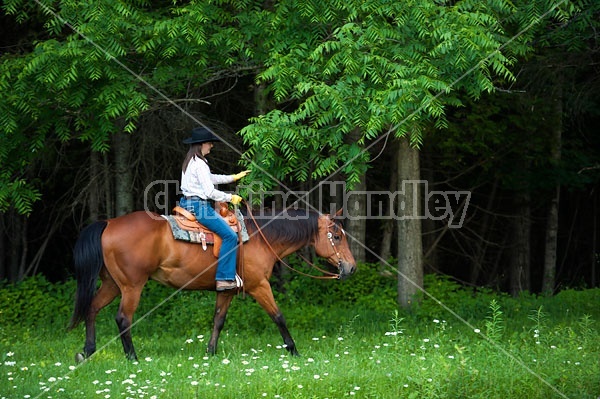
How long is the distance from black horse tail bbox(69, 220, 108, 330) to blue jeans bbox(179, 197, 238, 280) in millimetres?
1176

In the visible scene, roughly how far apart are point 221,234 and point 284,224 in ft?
2.97

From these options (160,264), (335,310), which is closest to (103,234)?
(160,264)

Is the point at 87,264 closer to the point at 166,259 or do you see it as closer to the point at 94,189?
the point at 166,259

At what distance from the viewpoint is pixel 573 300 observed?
1509 cm

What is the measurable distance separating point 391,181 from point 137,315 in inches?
269

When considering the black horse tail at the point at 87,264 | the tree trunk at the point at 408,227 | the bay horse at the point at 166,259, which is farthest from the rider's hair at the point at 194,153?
the tree trunk at the point at 408,227

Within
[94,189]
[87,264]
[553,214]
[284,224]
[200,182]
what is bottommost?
[87,264]

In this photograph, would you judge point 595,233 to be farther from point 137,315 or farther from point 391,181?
point 137,315

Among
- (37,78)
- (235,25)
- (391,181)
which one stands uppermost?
(235,25)

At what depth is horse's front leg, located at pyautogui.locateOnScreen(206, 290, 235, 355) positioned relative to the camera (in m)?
10.3

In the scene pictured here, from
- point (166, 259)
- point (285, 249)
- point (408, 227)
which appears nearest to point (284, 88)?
point (285, 249)

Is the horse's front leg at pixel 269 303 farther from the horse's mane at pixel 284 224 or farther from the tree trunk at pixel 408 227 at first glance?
the tree trunk at pixel 408 227

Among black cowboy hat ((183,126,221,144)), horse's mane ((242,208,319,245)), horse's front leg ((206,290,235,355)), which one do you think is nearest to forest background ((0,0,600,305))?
horse's mane ((242,208,319,245))

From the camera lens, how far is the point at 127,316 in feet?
32.0
